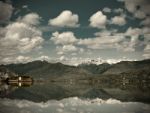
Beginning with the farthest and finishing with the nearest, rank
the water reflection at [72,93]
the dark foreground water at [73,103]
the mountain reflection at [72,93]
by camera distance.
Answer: the mountain reflection at [72,93] < the water reflection at [72,93] < the dark foreground water at [73,103]

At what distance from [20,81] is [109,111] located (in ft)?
309

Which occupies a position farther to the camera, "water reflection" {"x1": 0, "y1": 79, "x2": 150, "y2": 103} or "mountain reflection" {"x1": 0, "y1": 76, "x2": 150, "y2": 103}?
"mountain reflection" {"x1": 0, "y1": 76, "x2": 150, "y2": 103}

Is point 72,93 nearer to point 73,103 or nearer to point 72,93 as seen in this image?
point 72,93

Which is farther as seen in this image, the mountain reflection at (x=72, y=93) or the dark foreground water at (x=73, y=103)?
the mountain reflection at (x=72, y=93)

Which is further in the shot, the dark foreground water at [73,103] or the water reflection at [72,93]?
the water reflection at [72,93]

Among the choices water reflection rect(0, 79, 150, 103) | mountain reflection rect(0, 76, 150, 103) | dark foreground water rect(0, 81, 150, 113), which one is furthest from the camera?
mountain reflection rect(0, 76, 150, 103)

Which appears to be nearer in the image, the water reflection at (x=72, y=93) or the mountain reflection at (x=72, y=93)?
the water reflection at (x=72, y=93)

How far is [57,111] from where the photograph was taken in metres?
26.7

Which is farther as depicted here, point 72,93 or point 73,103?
point 72,93

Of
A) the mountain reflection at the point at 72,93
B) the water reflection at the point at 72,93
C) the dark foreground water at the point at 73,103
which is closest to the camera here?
the dark foreground water at the point at 73,103

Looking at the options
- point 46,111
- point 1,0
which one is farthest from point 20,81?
point 46,111

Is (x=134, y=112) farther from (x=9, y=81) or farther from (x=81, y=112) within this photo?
(x=9, y=81)

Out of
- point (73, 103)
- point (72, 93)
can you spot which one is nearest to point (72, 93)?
point (72, 93)

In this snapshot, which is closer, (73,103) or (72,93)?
(73,103)
